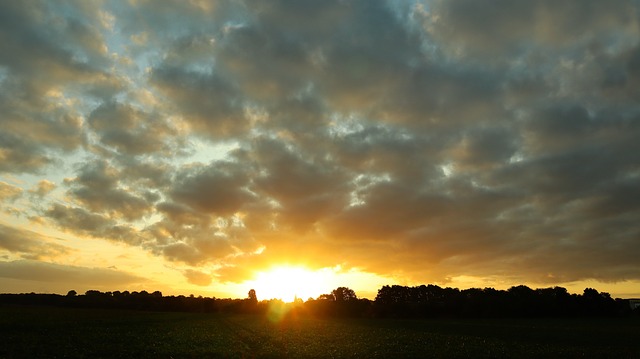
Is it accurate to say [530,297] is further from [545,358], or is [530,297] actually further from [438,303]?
[545,358]

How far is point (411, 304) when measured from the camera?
157875 mm

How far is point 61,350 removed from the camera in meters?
Result: 41.9

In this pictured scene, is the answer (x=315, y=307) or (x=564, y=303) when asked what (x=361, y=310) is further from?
(x=564, y=303)

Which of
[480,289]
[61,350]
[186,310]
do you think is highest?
[480,289]

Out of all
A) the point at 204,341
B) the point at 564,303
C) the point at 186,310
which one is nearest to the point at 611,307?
the point at 564,303

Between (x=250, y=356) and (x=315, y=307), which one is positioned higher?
(x=315, y=307)

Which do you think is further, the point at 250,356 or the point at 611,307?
the point at 611,307

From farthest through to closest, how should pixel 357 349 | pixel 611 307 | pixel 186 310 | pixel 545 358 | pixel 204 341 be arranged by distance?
1. pixel 186 310
2. pixel 611 307
3. pixel 204 341
4. pixel 357 349
5. pixel 545 358

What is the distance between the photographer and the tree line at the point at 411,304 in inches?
5723

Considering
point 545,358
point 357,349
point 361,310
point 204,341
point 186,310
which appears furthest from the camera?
point 186,310

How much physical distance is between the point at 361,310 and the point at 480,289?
5974 cm

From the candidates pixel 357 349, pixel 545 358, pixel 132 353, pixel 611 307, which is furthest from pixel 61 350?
pixel 611 307

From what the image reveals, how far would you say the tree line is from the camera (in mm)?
145375

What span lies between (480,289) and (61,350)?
179547 mm
